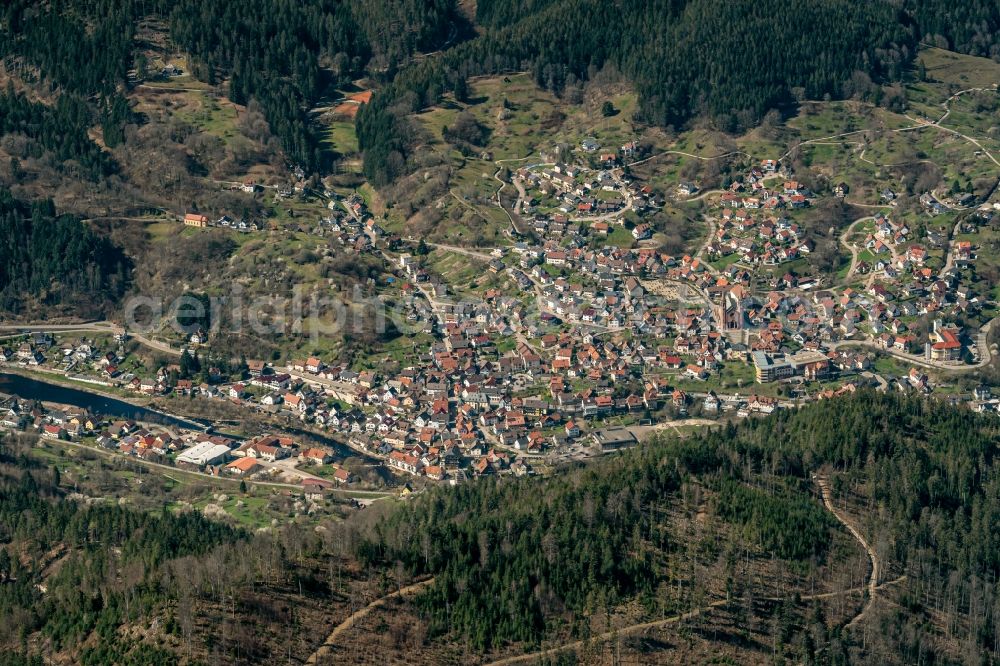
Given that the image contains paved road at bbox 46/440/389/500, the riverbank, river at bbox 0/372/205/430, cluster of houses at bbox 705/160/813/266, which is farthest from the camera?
cluster of houses at bbox 705/160/813/266

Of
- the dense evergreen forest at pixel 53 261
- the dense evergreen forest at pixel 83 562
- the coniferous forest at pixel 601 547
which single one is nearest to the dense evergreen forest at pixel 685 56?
the dense evergreen forest at pixel 53 261

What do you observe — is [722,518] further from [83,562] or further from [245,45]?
[245,45]

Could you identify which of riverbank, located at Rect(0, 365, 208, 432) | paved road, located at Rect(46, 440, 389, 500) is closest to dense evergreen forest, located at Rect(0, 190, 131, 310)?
riverbank, located at Rect(0, 365, 208, 432)

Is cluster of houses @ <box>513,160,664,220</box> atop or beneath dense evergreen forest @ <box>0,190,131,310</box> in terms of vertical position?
atop

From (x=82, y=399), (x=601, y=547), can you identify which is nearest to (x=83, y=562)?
(x=601, y=547)

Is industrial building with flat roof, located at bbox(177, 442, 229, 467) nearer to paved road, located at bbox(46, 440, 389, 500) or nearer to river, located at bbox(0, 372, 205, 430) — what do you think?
paved road, located at bbox(46, 440, 389, 500)

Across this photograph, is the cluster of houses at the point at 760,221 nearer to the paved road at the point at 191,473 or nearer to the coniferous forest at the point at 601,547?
the coniferous forest at the point at 601,547

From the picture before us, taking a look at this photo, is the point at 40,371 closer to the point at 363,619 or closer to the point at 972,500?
the point at 363,619
